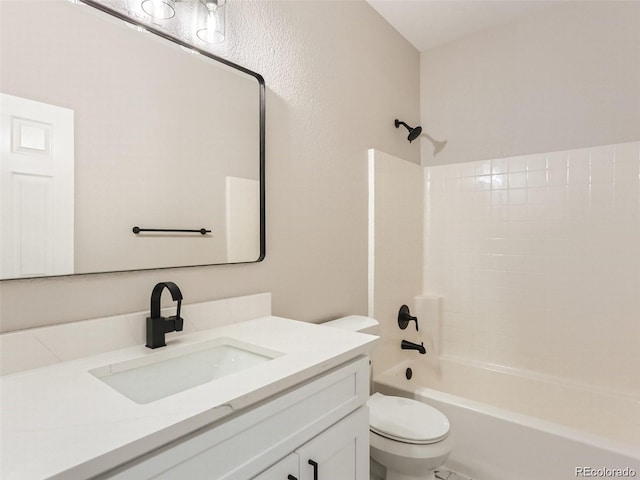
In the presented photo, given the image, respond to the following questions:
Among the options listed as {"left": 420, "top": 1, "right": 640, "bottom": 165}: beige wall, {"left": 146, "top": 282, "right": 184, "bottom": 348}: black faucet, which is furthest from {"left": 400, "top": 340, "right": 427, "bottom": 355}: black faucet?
{"left": 146, "top": 282, "right": 184, "bottom": 348}: black faucet

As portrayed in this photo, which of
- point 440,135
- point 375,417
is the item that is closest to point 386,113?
point 440,135

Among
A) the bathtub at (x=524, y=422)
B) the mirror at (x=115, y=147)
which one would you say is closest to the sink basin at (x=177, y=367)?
the mirror at (x=115, y=147)

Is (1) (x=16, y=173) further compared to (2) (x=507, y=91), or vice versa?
(2) (x=507, y=91)

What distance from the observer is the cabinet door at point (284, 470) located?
0.81 metres

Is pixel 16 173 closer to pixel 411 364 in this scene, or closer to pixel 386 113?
pixel 386 113

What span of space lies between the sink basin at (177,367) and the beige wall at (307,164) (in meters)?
0.19

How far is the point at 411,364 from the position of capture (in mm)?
2438

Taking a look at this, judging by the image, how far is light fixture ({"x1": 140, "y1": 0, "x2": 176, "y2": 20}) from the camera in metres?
1.14

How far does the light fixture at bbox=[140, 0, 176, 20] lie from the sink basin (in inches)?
40.4

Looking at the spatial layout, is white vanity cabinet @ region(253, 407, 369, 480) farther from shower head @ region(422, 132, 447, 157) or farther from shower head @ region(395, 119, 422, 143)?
shower head @ region(422, 132, 447, 157)

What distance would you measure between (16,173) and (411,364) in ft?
7.43

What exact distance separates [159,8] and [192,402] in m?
1.16

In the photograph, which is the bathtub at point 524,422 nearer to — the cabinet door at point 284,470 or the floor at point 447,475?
the floor at point 447,475

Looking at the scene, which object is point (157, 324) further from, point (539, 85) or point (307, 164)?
point (539, 85)
